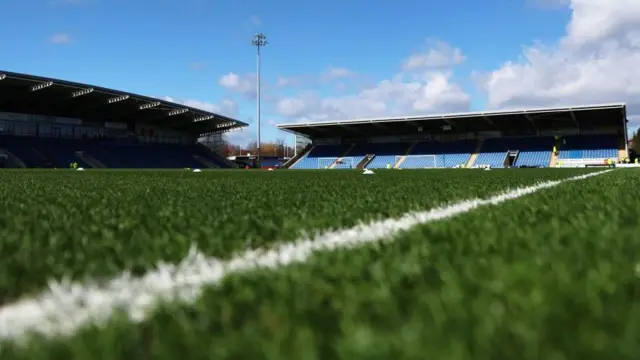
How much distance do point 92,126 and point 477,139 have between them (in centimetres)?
3239

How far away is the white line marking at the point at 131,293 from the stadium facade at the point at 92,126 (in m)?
32.2

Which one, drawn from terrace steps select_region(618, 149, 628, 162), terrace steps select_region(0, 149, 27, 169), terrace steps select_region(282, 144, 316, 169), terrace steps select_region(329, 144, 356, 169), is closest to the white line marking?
terrace steps select_region(0, 149, 27, 169)

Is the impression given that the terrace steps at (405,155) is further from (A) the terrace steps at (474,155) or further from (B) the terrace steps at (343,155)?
(B) the terrace steps at (343,155)

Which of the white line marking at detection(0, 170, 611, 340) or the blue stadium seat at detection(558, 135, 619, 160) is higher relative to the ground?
the blue stadium seat at detection(558, 135, 619, 160)

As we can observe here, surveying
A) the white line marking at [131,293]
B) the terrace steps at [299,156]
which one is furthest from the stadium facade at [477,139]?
the white line marking at [131,293]

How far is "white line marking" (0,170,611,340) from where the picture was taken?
926mm

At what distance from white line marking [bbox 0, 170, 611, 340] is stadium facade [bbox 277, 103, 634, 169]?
1459 inches

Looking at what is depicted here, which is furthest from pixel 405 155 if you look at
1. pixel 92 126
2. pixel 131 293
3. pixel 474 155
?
pixel 131 293

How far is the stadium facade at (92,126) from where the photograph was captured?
3281 cm

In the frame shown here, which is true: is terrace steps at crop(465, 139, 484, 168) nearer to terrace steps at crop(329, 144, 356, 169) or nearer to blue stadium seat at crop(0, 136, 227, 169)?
terrace steps at crop(329, 144, 356, 169)

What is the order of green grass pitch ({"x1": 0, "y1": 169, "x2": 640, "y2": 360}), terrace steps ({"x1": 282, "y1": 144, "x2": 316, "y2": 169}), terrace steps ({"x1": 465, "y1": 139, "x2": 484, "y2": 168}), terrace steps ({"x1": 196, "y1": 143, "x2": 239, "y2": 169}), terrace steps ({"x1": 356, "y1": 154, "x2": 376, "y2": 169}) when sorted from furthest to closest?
terrace steps ({"x1": 196, "y1": 143, "x2": 239, "y2": 169}) < terrace steps ({"x1": 282, "y1": 144, "x2": 316, "y2": 169}) < terrace steps ({"x1": 356, "y1": 154, "x2": 376, "y2": 169}) < terrace steps ({"x1": 465, "y1": 139, "x2": 484, "y2": 168}) < green grass pitch ({"x1": 0, "y1": 169, "x2": 640, "y2": 360})

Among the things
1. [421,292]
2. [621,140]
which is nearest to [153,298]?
[421,292]

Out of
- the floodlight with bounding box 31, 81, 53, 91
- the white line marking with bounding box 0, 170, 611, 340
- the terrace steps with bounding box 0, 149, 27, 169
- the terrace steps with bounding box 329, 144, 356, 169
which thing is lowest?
the white line marking with bounding box 0, 170, 611, 340

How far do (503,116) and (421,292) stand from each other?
3934cm
